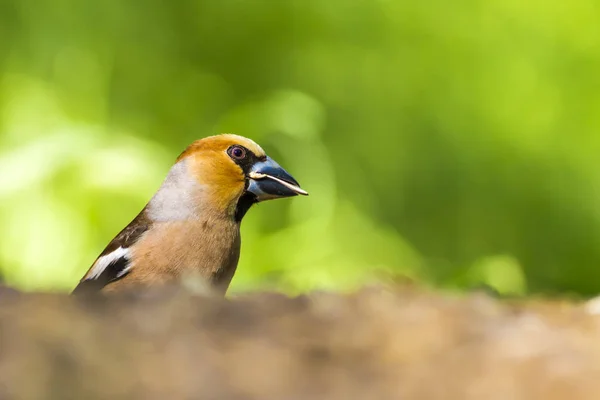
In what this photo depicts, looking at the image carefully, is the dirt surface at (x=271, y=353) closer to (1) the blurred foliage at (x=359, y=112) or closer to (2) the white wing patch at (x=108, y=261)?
(2) the white wing patch at (x=108, y=261)

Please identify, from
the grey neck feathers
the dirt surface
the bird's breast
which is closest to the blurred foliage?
the grey neck feathers

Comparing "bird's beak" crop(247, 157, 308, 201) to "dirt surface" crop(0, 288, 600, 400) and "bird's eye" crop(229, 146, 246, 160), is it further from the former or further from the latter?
"dirt surface" crop(0, 288, 600, 400)

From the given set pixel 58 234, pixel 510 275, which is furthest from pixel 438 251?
pixel 58 234

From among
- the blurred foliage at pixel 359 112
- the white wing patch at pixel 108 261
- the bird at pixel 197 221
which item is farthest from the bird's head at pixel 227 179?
the blurred foliage at pixel 359 112

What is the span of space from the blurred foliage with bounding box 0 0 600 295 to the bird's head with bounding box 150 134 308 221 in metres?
1.41

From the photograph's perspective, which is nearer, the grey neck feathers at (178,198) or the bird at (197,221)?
the bird at (197,221)

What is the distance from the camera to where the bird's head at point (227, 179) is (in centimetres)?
176

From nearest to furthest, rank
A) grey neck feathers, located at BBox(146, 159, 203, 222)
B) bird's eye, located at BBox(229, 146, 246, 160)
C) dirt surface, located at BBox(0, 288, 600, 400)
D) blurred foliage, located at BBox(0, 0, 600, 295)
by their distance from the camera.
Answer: dirt surface, located at BBox(0, 288, 600, 400) < grey neck feathers, located at BBox(146, 159, 203, 222) < bird's eye, located at BBox(229, 146, 246, 160) < blurred foliage, located at BBox(0, 0, 600, 295)

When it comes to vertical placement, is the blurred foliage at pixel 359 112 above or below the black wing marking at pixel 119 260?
above

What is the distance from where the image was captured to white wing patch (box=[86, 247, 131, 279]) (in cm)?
167

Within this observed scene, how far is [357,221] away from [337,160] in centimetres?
29

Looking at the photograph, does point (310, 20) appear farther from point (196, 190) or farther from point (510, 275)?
point (196, 190)

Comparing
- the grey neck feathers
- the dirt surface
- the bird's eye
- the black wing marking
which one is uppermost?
the bird's eye

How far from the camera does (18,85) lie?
3.40m
